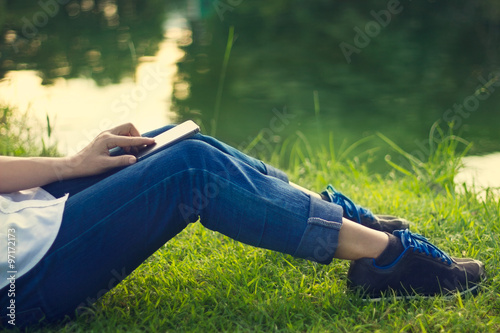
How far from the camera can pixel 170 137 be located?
1.57 metres

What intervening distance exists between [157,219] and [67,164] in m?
0.34

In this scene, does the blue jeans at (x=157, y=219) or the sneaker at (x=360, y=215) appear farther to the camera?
the sneaker at (x=360, y=215)

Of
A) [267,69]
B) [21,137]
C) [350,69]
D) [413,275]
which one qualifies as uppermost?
[413,275]

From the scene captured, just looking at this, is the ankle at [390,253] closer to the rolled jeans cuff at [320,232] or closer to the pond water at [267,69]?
the rolled jeans cuff at [320,232]

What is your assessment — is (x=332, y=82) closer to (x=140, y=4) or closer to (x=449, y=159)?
(x=449, y=159)

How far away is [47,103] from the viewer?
14.2 ft

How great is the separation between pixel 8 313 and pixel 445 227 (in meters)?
1.52

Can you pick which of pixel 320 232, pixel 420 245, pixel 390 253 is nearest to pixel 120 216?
pixel 320 232

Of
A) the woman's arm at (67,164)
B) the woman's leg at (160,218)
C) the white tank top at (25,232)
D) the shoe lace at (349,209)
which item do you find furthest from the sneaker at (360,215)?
the white tank top at (25,232)

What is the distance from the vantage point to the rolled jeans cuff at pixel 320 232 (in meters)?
1.43

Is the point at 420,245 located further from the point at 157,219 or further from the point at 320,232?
the point at 157,219

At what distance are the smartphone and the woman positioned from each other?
0.03 metres

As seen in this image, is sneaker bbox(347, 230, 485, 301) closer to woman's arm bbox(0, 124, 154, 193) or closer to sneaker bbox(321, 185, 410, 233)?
sneaker bbox(321, 185, 410, 233)

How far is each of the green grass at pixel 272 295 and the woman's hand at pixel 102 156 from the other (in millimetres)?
406
